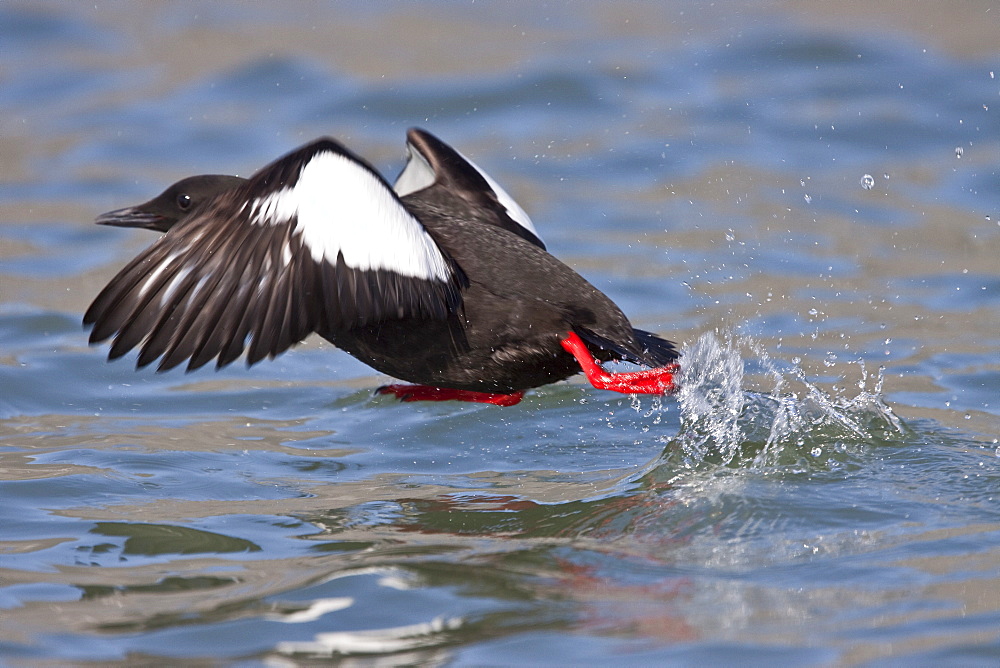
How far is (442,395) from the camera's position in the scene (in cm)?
590

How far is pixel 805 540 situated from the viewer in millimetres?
4531

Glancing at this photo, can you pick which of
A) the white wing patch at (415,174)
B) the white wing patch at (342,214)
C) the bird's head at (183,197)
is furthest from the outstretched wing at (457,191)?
the white wing patch at (342,214)

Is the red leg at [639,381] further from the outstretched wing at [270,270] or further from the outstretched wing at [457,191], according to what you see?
the outstretched wing at [270,270]

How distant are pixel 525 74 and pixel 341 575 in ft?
27.9

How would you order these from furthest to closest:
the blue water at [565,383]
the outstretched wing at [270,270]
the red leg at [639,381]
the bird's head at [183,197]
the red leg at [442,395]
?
the red leg at [442,395] → the bird's head at [183,197] → the red leg at [639,381] → the outstretched wing at [270,270] → the blue water at [565,383]

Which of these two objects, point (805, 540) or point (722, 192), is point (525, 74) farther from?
point (805, 540)

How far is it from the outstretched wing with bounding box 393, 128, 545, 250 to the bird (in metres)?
0.40

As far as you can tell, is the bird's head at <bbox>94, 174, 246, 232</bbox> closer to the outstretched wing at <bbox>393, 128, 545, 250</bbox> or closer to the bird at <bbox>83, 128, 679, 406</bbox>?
the bird at <bbox>83, 128, 679, 406</bbox>

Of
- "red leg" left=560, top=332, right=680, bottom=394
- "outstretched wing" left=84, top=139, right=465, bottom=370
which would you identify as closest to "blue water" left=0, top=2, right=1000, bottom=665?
"red leg" left=560, top=332, right=680, bottom=394

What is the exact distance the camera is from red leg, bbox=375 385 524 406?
5895mm

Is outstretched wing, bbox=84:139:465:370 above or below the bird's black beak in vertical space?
below

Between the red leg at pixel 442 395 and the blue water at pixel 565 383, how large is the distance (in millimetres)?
253

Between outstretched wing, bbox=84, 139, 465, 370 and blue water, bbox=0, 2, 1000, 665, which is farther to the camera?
outstretched wing, bbox=84, 139, 465, 370

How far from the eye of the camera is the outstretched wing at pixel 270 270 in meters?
4.32
